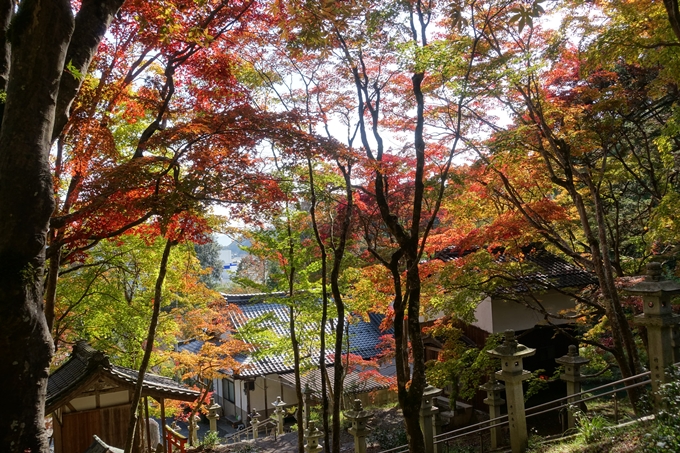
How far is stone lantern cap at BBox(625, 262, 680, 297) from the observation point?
5905mm

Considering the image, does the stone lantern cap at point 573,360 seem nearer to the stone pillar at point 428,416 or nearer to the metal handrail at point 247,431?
the stone pillar at point 428,416

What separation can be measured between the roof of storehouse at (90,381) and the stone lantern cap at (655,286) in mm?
8566

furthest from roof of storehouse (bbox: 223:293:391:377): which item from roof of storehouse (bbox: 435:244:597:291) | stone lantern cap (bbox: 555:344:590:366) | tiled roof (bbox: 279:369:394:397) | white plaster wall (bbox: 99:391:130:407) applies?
stone lantern cap (bbox: 555:344:590:366)

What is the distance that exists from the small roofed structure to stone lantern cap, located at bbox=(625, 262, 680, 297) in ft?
28.3

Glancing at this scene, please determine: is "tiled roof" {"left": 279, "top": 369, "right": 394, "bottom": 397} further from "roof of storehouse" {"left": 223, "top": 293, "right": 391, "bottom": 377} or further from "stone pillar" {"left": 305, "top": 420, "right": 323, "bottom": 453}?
"stone pillar" {"left": 305, "top": 420, "right": 323, "bottom": 453}

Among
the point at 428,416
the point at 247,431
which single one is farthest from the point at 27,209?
the point at 247,431

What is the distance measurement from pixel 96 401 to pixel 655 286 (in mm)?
10209

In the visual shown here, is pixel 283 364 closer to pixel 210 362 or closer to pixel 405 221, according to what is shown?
pixel 210 362

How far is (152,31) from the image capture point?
618 centimetres

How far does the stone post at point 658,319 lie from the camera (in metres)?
5.97

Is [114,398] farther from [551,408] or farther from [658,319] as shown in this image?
[658,319]

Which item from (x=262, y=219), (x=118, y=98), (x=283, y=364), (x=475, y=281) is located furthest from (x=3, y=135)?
(x=283, y=364)

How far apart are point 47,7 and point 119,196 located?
8.85 feet

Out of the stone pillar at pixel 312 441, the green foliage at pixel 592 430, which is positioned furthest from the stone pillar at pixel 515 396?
the stone pillar at pixel 312 441
